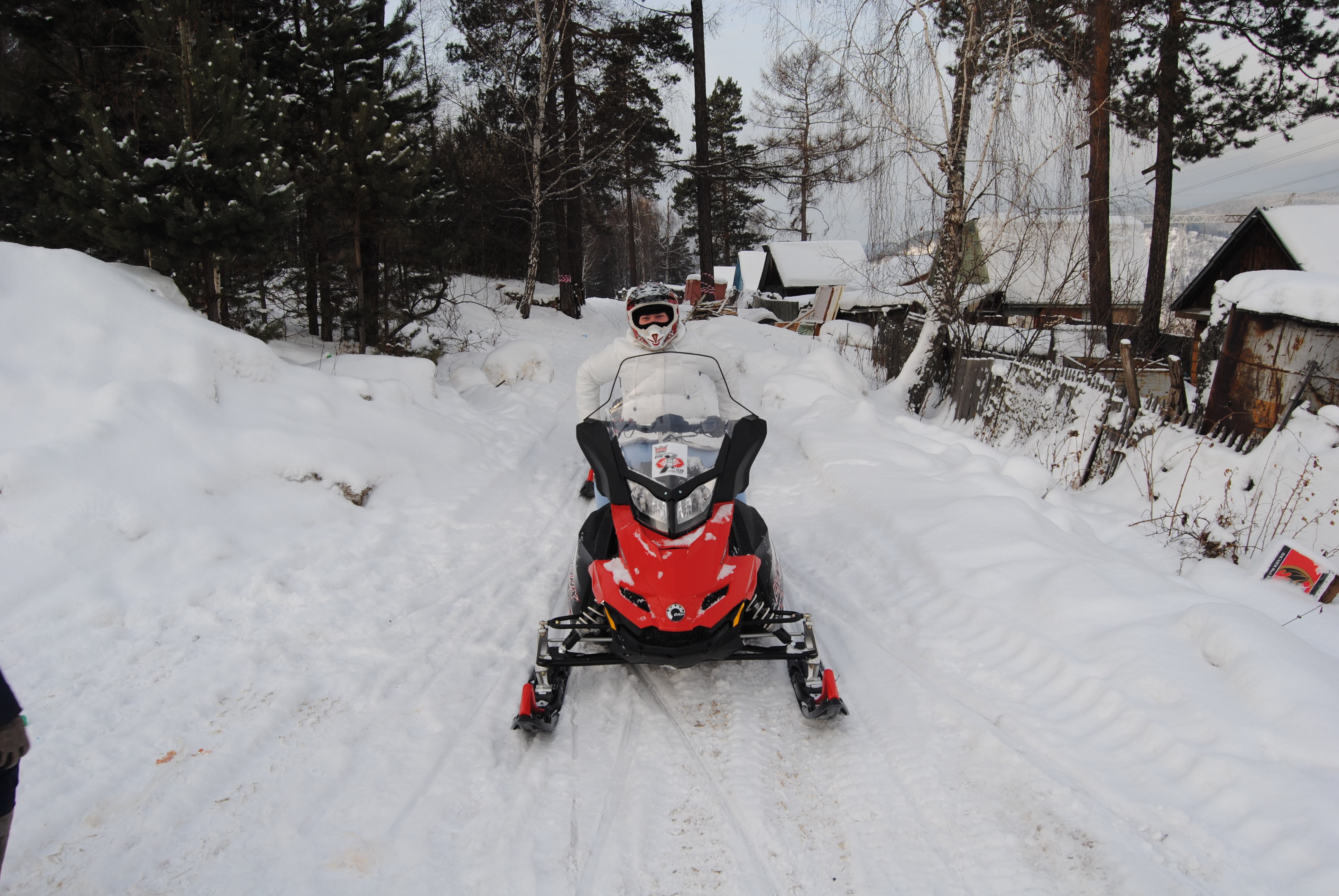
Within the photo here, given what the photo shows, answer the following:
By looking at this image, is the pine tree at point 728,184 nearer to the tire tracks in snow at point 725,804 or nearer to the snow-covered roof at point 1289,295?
the snow-covered roof at point 1289,295

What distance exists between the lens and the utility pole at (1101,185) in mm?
12734

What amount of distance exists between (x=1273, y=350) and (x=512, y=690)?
7686 mm

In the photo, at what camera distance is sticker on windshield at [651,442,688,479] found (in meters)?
3.64

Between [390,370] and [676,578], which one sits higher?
[390,370]

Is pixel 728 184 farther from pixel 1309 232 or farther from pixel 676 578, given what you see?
pixel 676 578

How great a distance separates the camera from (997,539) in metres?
4.87

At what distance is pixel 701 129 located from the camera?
71.5ft

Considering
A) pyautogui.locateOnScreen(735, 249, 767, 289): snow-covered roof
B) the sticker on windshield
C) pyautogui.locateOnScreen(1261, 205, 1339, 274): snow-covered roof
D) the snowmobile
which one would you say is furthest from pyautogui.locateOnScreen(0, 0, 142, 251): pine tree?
pyautogui.locateOnScreen(735, 249, 767, 289): snow-covered roof

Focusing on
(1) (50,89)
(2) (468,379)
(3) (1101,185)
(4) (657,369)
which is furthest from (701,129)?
(4) (657,369)

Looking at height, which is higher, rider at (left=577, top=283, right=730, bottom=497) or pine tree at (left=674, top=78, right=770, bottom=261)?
pine tree at (left=674, top=78, right=770, bottom=261)

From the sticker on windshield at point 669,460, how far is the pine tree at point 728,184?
19.0 meters

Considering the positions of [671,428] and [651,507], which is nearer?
[651,507]

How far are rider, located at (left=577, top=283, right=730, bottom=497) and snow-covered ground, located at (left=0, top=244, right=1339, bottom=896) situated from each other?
1.41 meters

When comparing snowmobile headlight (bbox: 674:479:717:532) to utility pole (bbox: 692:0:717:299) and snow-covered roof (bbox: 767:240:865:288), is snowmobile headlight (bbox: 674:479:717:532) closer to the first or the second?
utility pole (bbox: 692:0:717:299)
